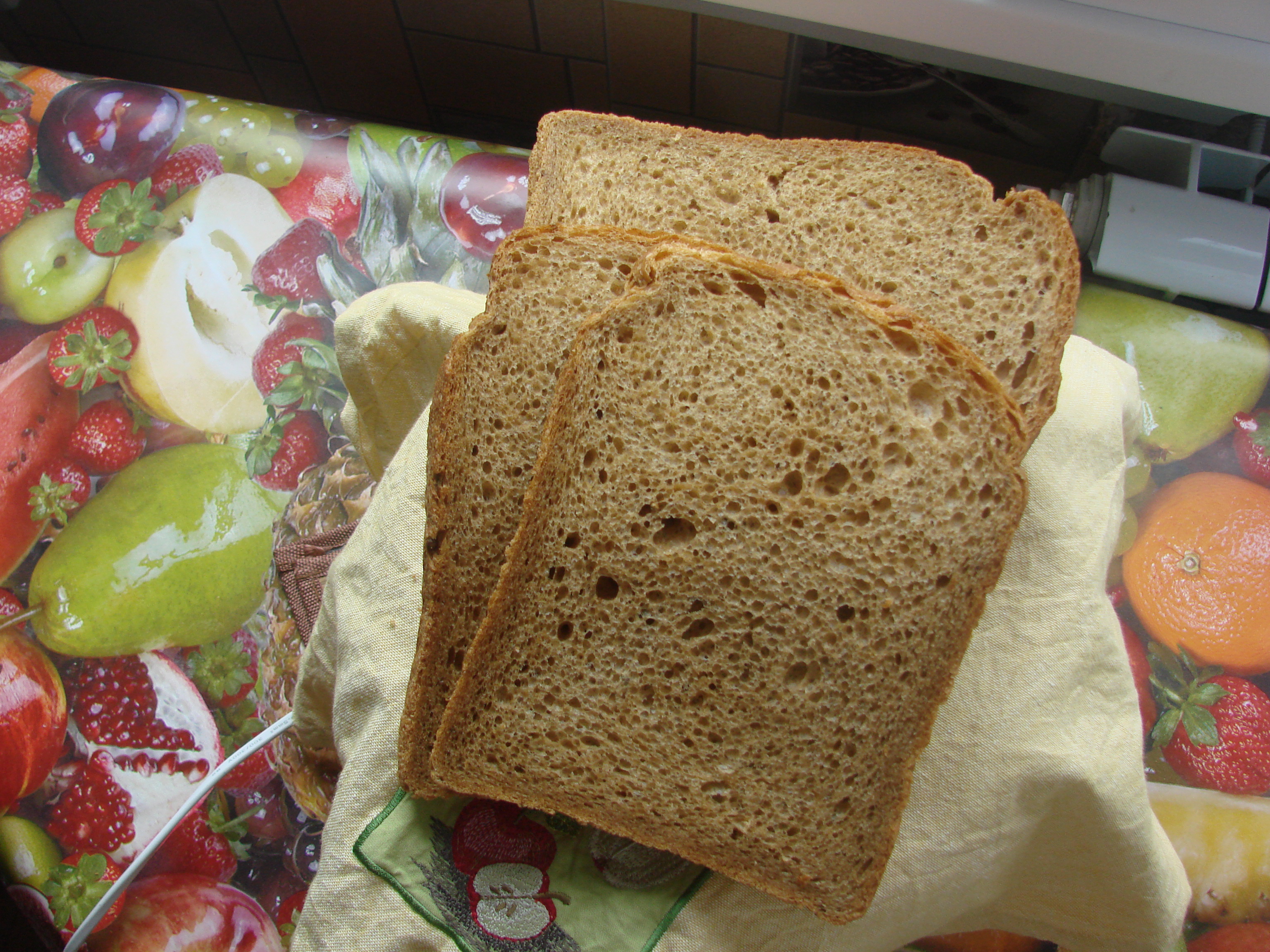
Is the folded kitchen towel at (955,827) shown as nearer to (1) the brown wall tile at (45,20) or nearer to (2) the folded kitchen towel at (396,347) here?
(2) the folded kitchen towel at (396,347)

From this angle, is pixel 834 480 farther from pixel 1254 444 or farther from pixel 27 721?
pixel 27 721

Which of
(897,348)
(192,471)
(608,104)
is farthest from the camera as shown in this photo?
(608,104)

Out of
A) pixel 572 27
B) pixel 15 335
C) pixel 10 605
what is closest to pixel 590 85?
pixel 572 27

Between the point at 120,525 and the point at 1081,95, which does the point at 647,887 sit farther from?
the point at 1081,95

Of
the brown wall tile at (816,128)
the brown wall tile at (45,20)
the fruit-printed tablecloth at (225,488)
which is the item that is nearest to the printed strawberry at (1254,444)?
the fruit-printed tablecloth at (225,488)

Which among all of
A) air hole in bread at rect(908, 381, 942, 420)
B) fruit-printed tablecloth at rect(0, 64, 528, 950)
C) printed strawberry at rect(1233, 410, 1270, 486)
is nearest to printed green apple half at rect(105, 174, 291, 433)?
fruit-printed tablecloth at rect(0, 64, 528, 950)

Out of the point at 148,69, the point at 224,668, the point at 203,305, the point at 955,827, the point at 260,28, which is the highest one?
the point at 260,28

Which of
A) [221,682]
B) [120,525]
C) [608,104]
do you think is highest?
[608,104]

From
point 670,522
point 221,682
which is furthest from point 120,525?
point 670,522
